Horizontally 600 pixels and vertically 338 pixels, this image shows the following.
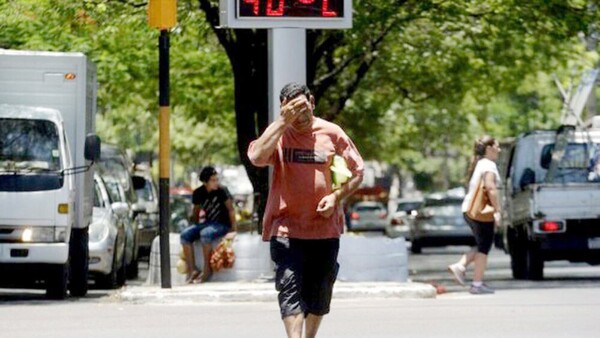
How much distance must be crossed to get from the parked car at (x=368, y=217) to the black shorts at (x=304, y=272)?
51744 mm

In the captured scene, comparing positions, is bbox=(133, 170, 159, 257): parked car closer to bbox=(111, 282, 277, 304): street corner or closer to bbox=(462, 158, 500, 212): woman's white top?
bbox=(462, 158, 500, 212): woman's white top

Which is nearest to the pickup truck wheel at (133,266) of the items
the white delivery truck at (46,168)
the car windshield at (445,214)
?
the white delivery truck at (46,168)

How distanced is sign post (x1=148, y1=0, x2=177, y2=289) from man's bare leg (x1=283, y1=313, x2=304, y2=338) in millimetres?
8518

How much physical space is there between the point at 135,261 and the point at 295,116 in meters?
16.6

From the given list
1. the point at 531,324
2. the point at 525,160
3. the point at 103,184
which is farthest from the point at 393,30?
the point at 531,324

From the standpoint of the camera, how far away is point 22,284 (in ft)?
71.0

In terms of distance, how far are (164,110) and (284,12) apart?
198cm

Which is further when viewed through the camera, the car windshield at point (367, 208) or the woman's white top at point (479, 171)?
the car windshield at point (367, 208)

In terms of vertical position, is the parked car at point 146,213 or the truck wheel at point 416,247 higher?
the parked car at point 146,213

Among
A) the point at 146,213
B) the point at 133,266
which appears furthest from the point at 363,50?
the point at 133,266

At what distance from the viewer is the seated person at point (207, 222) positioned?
67.5 ft

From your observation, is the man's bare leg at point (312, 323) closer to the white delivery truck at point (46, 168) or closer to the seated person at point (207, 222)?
the white delivery truck at point (46, 168)

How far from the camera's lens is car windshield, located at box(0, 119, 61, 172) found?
1908cm

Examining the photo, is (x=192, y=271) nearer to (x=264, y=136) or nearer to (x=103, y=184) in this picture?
(x=103, y=184)
